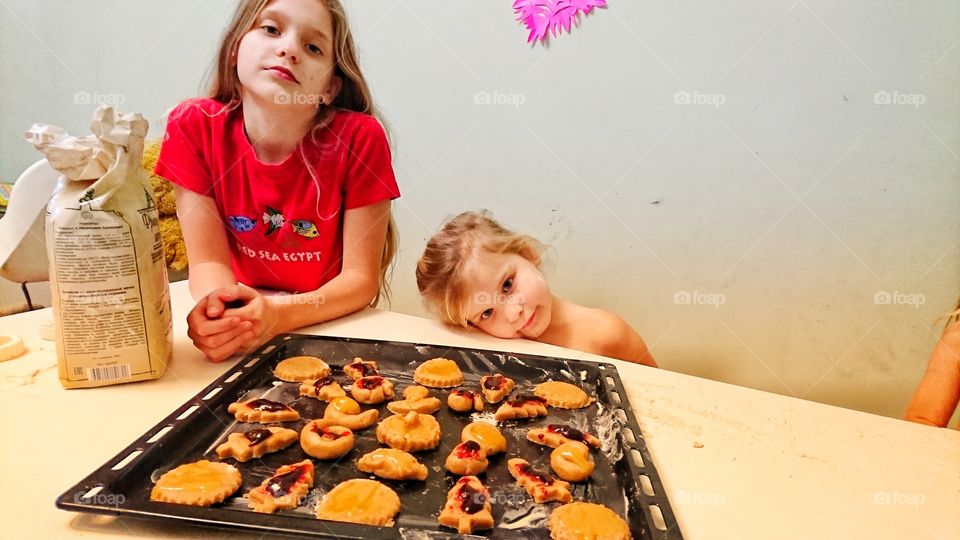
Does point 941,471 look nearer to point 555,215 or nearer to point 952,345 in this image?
point 952,345

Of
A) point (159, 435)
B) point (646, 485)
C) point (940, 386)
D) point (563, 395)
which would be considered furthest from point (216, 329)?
point (940, 386)

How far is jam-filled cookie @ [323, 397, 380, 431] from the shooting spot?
0.78 m

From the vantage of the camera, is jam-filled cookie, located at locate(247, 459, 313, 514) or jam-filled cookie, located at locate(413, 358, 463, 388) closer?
jam-filled cookie, located at locate(247, 459, 313, 514)

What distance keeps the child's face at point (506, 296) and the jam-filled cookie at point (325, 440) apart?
550 mm

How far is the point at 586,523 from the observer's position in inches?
23.3

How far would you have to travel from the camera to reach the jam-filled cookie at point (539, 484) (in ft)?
2.13

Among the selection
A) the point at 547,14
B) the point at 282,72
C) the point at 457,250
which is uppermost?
the point at 547,14

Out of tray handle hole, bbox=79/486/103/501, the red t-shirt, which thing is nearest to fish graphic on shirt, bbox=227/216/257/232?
the red t-shirt

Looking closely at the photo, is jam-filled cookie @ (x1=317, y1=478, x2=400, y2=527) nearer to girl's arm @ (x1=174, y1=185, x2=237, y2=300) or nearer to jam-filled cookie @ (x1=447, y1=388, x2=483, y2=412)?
jam-filled cookie @ (x1=447, y1=388, x2=483, y2=412)

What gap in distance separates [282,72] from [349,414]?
0.80 meters

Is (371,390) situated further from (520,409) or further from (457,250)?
(457,250)

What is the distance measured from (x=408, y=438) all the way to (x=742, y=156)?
3.81 feet

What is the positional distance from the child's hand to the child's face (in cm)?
48

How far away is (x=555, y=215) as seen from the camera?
157 cm
